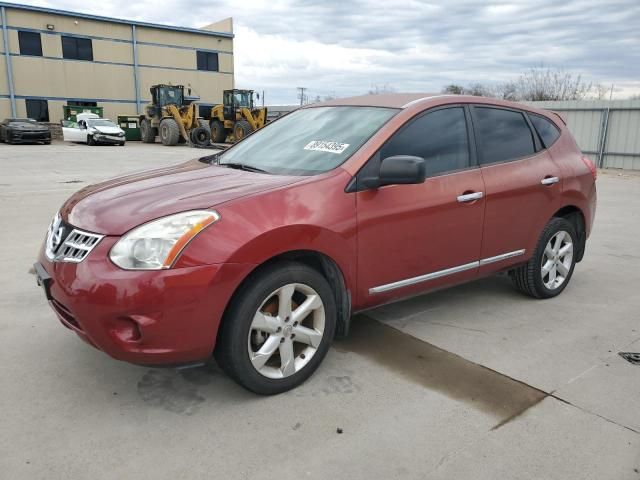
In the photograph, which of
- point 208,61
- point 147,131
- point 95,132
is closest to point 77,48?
point 208,61

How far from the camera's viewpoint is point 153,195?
2928 mm

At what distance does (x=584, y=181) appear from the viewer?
4605 mm

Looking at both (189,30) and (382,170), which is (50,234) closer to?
(382,170)

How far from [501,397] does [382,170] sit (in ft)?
4.65

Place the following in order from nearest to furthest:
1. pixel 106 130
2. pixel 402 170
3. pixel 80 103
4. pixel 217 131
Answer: pixel 402 170
pixel 106 130
pixel 217 131
pixel 80 103

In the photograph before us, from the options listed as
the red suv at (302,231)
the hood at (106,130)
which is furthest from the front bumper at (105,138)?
the red suv at (302,231)

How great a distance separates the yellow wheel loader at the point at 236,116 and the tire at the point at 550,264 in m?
24.4

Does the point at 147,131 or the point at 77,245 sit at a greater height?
the point at 77,245

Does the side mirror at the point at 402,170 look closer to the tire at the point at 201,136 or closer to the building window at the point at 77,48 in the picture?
the tire at the point at 201,136

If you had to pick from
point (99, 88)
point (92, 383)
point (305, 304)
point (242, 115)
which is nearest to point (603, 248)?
point (305, 304)

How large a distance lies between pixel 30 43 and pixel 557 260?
3751cm

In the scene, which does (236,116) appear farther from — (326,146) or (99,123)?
(326,146)

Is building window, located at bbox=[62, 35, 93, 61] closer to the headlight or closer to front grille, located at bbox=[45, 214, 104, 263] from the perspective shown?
front grille, located at bbox=[45, 214, 104, 263]

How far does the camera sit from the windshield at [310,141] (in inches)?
130
